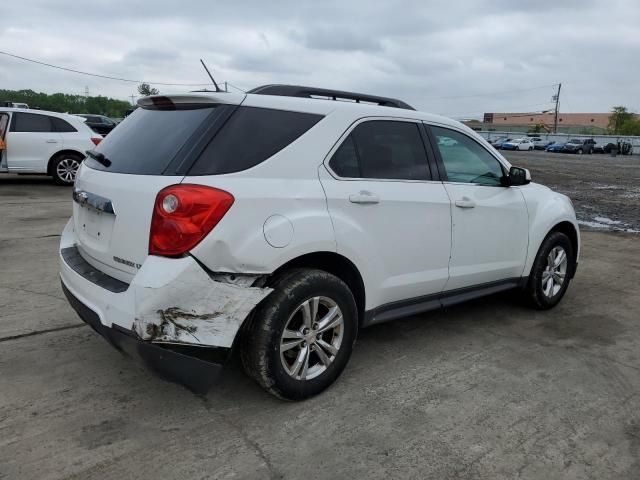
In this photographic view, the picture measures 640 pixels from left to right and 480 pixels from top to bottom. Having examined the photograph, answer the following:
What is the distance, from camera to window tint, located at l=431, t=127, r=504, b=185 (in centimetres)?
404

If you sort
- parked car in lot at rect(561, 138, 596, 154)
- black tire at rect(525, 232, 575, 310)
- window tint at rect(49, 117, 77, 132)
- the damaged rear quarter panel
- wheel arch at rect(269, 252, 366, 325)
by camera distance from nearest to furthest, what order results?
the damaged rear quarter panel → wheel arch at rect(269, 252, 366, 325) → black tire at rect(525, 232, 575, 310) → window tint at rect(49, 117, 77, 132) → parked car in lot at rect(561, 138, 596, 154)

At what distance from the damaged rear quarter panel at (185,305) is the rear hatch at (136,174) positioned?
23 cm

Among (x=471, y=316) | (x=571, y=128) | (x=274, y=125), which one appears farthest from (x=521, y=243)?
→ (x=571, y=128)

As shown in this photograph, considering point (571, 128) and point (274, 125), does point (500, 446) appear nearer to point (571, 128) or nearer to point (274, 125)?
point (274, 125)

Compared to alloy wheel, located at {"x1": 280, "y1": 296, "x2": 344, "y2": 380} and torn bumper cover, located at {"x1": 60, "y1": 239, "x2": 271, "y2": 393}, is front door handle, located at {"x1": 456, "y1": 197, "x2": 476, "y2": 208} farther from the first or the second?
torn bumper cover, located at {"x1": 60, "y1": 239, "x2": 271, "y2": 393}

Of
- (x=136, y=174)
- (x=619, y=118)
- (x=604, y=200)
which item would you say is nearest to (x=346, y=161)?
(x=136, y=174)

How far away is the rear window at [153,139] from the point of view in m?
2.93

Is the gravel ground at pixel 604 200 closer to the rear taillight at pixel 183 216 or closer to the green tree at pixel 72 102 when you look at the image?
the rear taillight at pixel 183 216

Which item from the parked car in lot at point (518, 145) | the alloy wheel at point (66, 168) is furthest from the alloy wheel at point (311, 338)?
the parked car in lot at point (518, 145)

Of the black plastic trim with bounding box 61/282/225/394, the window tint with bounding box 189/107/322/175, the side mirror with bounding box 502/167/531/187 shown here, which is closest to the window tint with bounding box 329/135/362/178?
the window tint with bounding box 189/107/322/175

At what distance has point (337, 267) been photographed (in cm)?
335

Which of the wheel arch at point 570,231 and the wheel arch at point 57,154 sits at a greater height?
the wheel arch at point 57,154

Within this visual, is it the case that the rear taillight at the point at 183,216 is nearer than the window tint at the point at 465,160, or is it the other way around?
the rear taillight at the point at 183,216

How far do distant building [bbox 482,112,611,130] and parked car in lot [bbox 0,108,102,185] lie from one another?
10791cm
